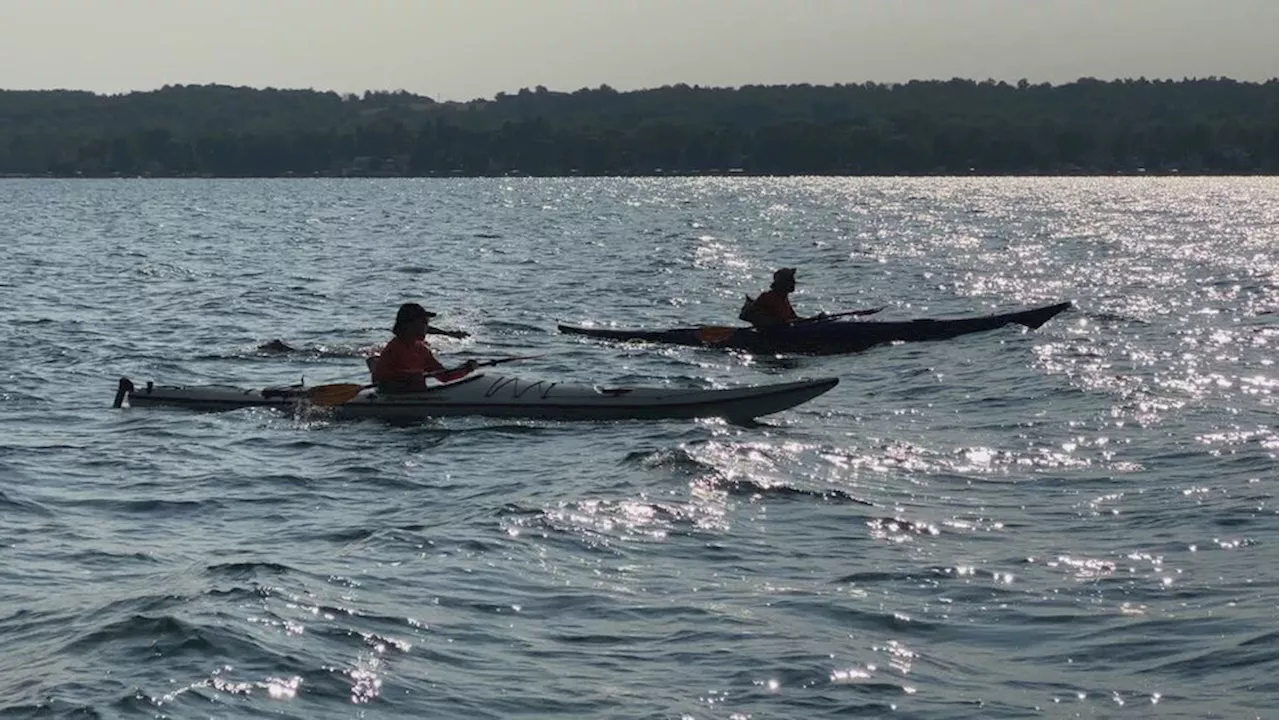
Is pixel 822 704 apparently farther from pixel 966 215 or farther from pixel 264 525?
pixel 966 215

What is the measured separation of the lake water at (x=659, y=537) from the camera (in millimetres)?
9008

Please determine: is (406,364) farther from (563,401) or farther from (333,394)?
(563,401)

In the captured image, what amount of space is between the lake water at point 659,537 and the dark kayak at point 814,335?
1.00 feet

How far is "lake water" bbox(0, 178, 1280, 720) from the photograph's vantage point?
29.6 ft

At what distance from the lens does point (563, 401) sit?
17.8 metres

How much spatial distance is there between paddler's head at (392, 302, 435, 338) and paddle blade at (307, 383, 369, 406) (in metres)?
0.81

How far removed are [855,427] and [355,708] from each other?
9.80m

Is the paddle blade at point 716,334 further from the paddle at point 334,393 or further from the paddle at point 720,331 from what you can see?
the paddle at point 334,393

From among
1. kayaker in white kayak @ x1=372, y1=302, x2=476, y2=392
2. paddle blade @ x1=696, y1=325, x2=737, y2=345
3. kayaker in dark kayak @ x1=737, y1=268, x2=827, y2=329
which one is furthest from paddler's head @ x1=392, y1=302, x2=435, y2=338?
kayaker in dark kayak @ x1=737, y1=268, x2=827, y2=329

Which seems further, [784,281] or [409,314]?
[784,281]

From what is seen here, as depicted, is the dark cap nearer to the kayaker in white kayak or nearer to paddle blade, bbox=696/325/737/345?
the kayaker in white kayak

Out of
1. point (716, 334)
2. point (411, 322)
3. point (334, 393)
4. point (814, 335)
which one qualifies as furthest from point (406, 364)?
point (814, 335)

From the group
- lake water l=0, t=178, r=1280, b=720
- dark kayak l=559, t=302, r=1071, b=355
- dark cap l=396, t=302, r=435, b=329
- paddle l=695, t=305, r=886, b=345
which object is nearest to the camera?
lake water l=0, t=178, r=1280, b=720

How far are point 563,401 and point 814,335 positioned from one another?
7.47 metres
